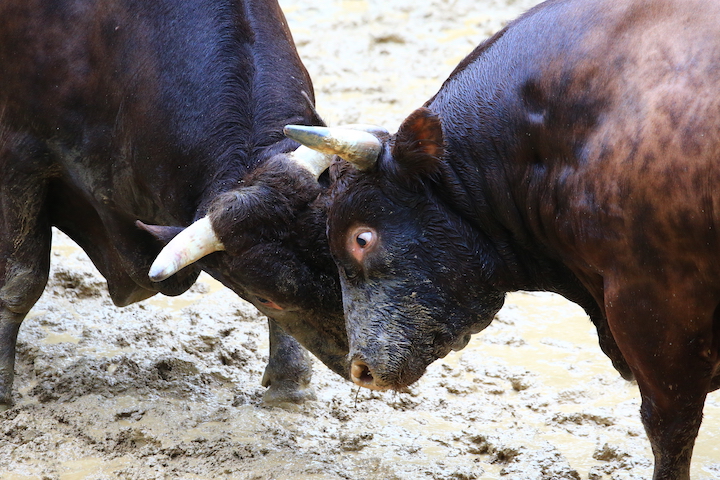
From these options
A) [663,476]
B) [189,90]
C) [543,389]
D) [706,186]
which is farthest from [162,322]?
[706,186]

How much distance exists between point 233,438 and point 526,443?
5.10 feet

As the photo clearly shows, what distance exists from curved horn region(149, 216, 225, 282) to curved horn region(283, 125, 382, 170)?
691mm

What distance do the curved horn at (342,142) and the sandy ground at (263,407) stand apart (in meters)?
1.63

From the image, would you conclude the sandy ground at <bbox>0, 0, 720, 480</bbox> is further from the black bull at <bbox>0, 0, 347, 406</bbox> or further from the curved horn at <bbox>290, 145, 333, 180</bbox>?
the curved horn at <bbox>290, 145, 333, 180</bbox>

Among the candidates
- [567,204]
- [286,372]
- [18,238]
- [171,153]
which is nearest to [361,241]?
[567,204]

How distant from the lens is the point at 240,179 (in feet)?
15.8

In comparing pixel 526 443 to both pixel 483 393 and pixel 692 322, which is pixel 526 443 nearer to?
pixel 483 393

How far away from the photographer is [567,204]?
3.85m

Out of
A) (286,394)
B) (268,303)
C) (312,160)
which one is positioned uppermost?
(312,160)

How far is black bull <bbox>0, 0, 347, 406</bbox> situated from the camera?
4598mm

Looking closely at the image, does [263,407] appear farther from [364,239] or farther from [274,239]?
[364,239]

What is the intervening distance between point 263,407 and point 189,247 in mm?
1490

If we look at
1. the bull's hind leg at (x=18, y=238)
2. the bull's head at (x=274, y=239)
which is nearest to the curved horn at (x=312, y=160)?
the bull's head at (x=274, y=239)

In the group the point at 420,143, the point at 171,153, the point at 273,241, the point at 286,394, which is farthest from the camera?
the point at 286,394
